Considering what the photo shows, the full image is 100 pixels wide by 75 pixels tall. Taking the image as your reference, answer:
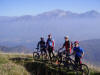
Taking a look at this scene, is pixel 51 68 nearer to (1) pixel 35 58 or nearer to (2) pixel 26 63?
(2) pixel 26 63

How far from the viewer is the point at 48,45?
1692cm

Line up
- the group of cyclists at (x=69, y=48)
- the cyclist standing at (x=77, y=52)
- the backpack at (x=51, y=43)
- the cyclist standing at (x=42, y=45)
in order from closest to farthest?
the cyclist standing at (x=77, y=52) < the group of cyclists at (x=69, y=48) < the backpack at (x=51, y=43) < the cyclist standing at (x=42, y=45)

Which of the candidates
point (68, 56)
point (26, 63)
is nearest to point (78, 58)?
point (68, 56)

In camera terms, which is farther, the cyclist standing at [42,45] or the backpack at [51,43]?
the cyclist standing at [42,45]

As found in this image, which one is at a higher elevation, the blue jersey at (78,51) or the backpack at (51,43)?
the backpack at (51,43)

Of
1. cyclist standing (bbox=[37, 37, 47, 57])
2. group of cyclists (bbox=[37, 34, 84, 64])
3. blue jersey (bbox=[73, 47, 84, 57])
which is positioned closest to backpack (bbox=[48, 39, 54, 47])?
group of cyclists (bbox=[37, 34, 84, 64])

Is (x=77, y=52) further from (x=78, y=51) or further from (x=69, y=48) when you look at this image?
(x=69, y=48)

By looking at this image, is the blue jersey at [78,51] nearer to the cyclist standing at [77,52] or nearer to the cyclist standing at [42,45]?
the cyclist standing at [77,52]

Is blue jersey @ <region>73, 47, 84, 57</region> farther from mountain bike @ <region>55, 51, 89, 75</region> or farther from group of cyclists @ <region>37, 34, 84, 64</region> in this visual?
mountain bike @ <region>55, 51, 89, 75</region>

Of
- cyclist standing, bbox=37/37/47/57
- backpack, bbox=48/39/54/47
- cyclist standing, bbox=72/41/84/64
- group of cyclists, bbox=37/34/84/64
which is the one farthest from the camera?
cyclist standing, bbox=37/37/47/57

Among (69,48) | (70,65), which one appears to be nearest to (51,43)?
(69,48)

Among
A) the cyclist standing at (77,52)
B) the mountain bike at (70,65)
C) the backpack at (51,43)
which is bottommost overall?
the mountain bike at (70,65)

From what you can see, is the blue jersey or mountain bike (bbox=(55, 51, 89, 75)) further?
mountain bike (bbox=(55, 51, 89, 75))

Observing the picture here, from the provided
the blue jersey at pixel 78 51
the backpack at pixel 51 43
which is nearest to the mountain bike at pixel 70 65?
the blue jersey at pixel 78 51
